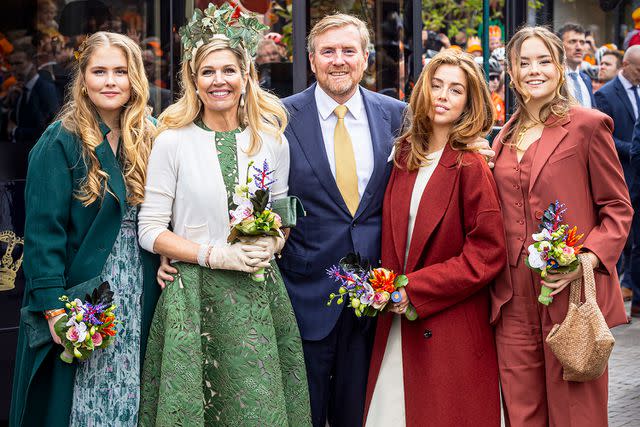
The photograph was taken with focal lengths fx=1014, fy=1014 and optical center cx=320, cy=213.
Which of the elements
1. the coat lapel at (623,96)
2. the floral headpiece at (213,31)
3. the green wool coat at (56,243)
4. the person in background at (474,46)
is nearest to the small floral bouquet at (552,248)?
the floral headpiece at (213,31)

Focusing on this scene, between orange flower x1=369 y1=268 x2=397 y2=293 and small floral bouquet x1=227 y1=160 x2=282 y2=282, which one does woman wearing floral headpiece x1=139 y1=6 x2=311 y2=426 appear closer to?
small floral bouquet x1=227 y1=160 x2=282 y2=282

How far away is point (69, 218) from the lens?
385 centimetres

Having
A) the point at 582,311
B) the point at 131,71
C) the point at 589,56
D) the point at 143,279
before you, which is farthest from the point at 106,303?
the point at 589,56

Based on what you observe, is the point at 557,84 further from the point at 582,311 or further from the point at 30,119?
the point at 30,119

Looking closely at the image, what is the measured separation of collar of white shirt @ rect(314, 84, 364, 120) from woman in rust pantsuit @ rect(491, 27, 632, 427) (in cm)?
68

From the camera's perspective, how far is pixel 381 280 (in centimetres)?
389

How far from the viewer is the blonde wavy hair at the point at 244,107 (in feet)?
12.9

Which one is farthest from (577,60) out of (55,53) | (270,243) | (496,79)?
(270,243)

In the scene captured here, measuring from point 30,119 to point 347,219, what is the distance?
2.55 metres

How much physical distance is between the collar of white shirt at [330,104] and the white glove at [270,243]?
0.67m

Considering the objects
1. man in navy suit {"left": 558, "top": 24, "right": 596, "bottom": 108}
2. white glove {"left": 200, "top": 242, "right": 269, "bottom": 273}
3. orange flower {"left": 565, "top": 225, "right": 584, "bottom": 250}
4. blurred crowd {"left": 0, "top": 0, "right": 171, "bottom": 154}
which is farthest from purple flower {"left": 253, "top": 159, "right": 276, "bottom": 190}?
man in navy suit {"left": 558, "top": 24, "right": 596, "bottom": 108}

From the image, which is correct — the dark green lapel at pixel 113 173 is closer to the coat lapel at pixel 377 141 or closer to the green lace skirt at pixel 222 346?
the green lace skirt at pixel 222 346

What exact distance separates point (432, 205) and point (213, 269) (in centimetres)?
89

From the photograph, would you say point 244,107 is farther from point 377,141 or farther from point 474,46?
point 474,46
